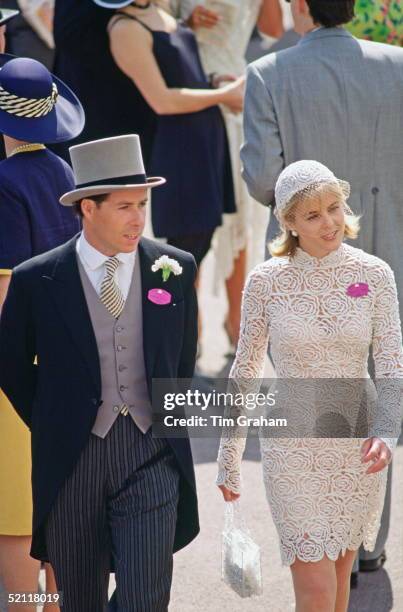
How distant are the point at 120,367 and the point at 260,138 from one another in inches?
57.1

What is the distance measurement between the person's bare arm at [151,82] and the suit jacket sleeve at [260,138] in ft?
5.78

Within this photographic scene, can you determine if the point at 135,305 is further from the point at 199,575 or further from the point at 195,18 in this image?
the point at 195,18

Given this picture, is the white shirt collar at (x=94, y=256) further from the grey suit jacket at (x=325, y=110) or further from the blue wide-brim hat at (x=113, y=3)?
the blue wide-brim hat at (x=113, y=3)

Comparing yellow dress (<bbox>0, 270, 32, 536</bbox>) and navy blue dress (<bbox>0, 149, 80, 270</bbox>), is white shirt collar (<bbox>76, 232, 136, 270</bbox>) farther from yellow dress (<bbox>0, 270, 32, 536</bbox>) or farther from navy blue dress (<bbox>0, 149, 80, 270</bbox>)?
yellow dress (<bbox>0, 270, 32, 536</bbox>)

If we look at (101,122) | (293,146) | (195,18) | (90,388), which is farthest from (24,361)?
(195,18)

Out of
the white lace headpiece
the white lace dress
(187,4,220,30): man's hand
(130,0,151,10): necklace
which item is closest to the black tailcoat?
the white lace dress

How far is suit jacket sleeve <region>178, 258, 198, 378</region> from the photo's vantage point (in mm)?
4207

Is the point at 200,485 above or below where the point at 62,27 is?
below

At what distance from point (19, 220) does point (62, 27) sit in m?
2.30

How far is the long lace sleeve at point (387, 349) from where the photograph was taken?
4203 millimetres

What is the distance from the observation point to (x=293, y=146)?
5.18m

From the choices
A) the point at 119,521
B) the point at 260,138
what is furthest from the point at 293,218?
the point at 119,521

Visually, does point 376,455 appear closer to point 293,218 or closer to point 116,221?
point 293,218

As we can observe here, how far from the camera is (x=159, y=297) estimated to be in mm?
4074
